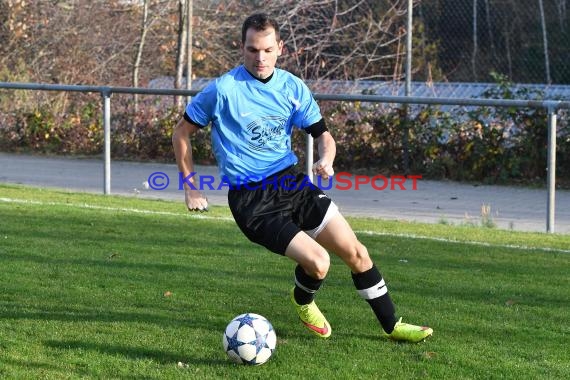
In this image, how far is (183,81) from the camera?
20.3 m

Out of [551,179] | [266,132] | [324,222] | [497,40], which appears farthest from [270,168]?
[497,40]

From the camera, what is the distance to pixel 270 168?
5922 mm

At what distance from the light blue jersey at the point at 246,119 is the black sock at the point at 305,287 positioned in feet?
2.19

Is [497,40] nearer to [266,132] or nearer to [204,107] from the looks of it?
[266,132]

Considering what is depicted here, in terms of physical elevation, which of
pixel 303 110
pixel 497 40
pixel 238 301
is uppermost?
pixel 497 40

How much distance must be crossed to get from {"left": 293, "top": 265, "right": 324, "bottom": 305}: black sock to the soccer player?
0.12 metres

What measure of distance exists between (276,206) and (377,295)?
2.60 ft

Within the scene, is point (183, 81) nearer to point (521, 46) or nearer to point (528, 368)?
point (521, 46)

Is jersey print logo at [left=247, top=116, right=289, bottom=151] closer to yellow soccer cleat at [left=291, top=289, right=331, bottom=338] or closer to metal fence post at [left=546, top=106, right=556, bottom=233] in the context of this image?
yellow soccer cleat at [left=291, top=289, right=331, bottom=338]

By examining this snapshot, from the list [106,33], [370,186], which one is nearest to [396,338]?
[370,186]

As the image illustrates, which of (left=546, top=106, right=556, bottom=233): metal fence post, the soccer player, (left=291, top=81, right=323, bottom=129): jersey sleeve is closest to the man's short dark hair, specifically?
the soccer player

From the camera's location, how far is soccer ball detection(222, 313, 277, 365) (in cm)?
539

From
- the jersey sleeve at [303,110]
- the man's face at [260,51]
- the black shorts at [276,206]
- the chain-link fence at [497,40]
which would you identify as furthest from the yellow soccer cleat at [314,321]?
the chain-link fence at [497,40]

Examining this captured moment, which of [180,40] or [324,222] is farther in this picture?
[180,40]
